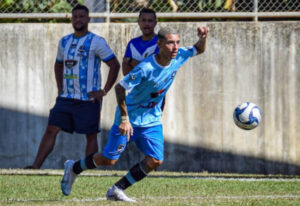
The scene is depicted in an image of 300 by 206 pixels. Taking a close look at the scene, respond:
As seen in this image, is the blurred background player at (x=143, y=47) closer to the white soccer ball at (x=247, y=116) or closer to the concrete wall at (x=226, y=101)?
the white soccer ball at (x=247, y=116)

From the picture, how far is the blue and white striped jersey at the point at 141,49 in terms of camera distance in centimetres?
1005

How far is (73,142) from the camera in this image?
12.5 meters

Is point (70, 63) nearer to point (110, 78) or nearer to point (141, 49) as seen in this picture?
point (110, 78)

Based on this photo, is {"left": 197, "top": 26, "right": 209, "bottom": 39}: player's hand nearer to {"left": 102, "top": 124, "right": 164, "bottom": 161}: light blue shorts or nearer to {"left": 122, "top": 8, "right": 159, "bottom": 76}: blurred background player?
{"left": 102, "top": 124, "right": 164, "bottom": 161}: light blue shorts

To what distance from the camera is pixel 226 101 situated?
40.5 feet

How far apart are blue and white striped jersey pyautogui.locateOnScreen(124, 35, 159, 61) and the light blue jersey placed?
2.19 m

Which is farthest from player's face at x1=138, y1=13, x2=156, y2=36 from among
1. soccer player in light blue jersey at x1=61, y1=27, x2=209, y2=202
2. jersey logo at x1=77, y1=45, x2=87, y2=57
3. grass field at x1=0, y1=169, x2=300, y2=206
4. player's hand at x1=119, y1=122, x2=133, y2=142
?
player's hand at x1=119, y1=122, x2=133, y2=142

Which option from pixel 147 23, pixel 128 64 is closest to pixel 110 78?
pixel 128 64

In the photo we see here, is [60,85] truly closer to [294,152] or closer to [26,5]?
[26,5]

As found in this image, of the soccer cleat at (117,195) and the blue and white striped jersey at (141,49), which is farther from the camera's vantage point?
the blue and white striped jersey at (141,49)

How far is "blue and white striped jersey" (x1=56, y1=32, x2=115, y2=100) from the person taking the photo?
36.1ft

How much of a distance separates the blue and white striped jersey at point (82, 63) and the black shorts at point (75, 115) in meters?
0.10

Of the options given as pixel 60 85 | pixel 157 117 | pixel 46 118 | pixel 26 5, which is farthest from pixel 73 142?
pixel 157 117

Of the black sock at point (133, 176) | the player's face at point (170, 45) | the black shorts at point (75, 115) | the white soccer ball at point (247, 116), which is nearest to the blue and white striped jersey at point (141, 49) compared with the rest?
the black shorts at point (75, 115)
